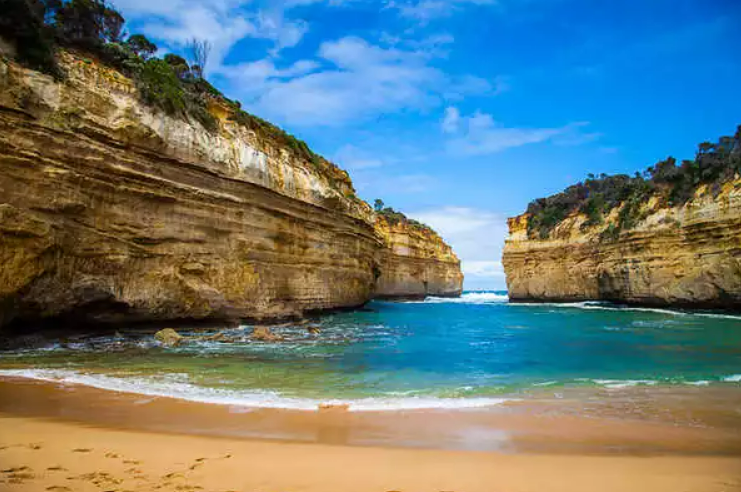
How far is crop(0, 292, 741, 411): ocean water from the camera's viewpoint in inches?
274

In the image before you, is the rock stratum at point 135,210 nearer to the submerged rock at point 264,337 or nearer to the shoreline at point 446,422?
Result: the submerged rock at point 264,337

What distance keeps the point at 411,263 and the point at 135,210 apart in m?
44.2

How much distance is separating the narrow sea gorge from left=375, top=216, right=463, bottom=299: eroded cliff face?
33.8 metres

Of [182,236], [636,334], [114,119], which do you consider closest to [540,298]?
[636,334]

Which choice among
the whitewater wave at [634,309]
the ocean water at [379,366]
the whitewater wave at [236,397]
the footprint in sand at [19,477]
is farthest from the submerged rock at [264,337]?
the whitewater wave at [634,309]

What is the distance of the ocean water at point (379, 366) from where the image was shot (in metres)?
6.96

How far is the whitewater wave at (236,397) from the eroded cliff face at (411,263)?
38691 millimetres

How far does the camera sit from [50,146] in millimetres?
10867

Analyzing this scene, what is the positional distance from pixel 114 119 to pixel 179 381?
8662 mm

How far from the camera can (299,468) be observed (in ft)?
A: 12.8

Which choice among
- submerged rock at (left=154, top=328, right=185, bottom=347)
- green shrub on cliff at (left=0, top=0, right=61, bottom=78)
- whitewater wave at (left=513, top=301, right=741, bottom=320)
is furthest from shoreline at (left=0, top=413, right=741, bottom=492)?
whitewater wave at (left=513, top=301, right=741, bottom=320)

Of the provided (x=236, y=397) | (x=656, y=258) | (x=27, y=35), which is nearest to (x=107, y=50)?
(x=27, y=35)

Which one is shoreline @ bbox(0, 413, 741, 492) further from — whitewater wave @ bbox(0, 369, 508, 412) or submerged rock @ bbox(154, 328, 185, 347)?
submerged rock @ bbox(154, 328, 185, 347)

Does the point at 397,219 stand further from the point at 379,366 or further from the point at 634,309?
the point at 379,366
